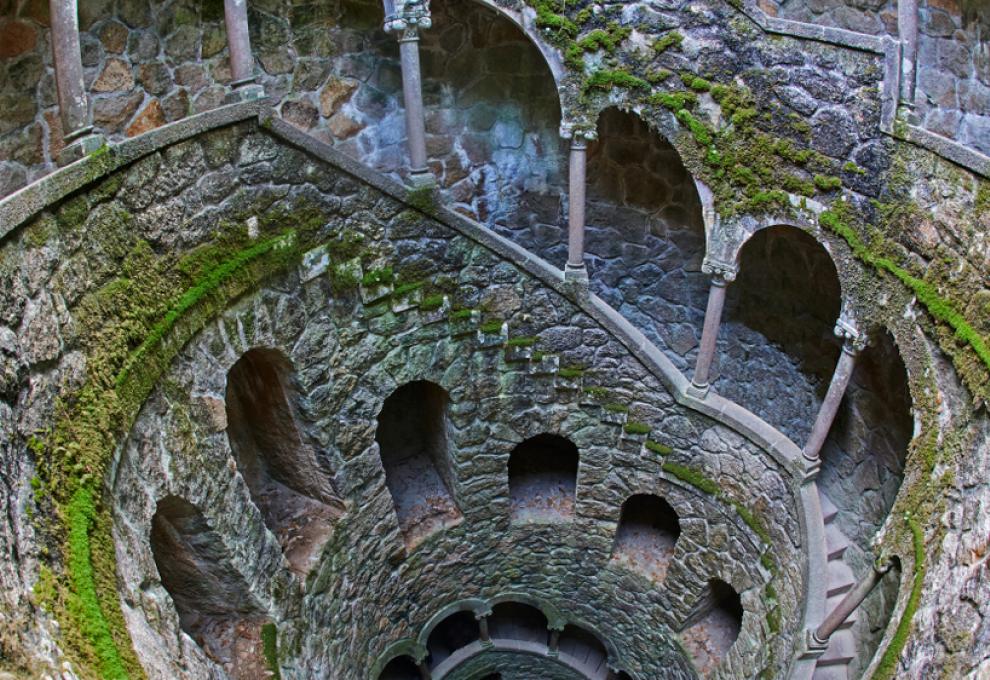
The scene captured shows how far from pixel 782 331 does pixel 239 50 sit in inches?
244

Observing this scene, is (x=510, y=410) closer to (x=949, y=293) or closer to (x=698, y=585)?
(x=698, y=585)

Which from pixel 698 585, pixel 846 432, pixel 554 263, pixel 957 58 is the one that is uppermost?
pixel 957 58

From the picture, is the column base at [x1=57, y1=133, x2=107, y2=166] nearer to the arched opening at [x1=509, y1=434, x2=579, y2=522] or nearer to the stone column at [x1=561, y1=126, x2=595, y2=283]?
the stone column at [x1=561, y1=126, x2=595, y2=283]

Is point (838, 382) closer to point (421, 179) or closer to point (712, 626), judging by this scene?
point (712, 626)

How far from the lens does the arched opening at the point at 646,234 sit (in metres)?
8.77

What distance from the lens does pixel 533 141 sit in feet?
29.3

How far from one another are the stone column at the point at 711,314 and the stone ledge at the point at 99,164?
4.11m

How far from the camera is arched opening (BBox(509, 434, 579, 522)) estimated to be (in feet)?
30.6

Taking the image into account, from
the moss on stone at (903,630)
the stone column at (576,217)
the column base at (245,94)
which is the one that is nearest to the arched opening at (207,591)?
the column base at (245,94)

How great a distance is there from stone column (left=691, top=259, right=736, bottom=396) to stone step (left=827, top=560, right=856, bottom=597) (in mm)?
2075

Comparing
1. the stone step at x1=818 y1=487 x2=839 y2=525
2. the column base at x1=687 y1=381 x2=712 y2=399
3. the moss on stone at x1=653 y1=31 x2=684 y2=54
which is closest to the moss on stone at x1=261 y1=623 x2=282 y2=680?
the column base at x1=687 y1=381 x2=712 y2=399

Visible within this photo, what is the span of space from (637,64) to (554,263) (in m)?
3.12

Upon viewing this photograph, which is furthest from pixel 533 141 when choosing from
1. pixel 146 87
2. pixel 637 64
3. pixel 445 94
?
pixel 146 87

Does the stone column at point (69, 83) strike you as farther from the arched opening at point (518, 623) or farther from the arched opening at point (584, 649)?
the arched opening at point (584, 649)
